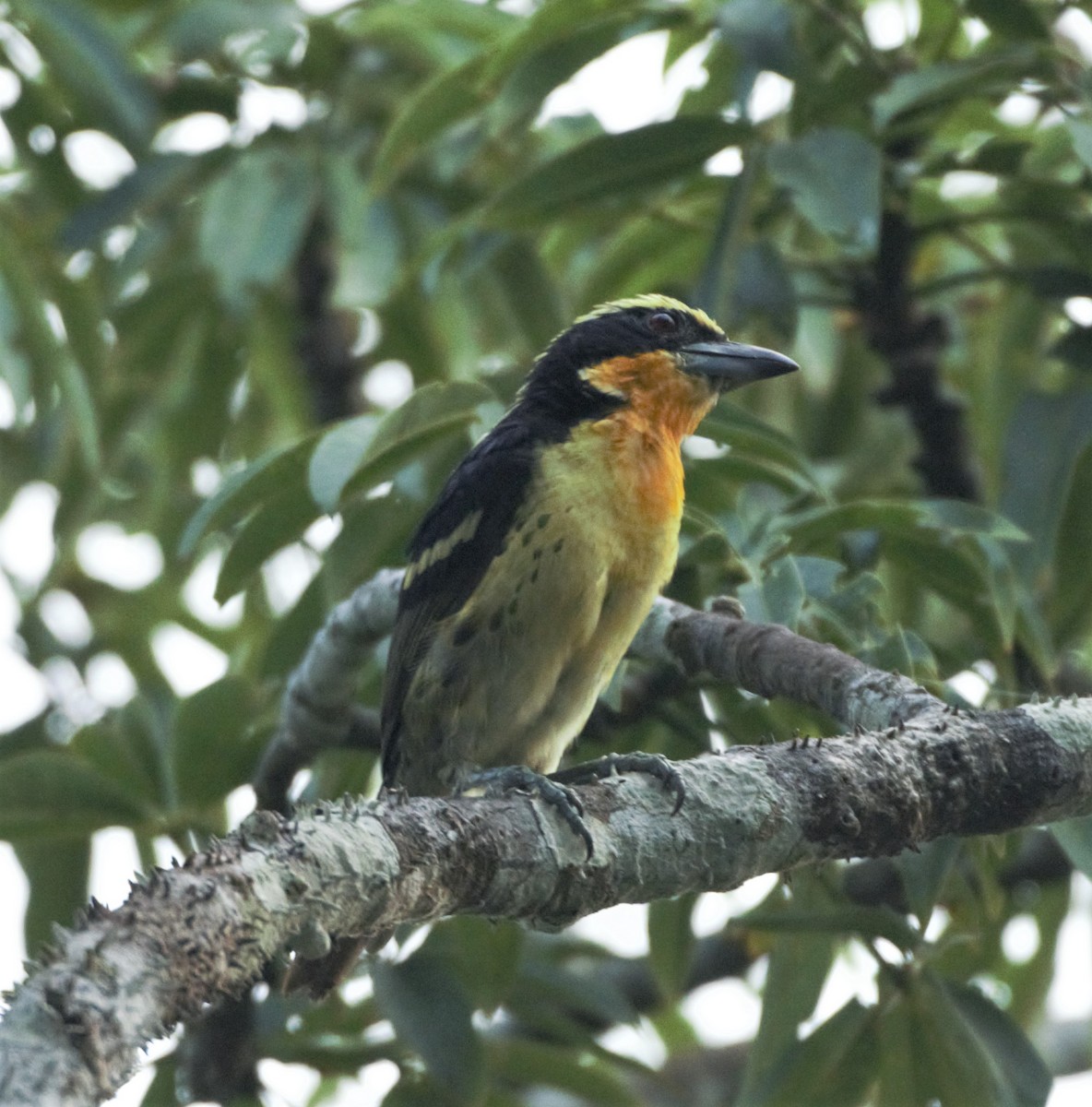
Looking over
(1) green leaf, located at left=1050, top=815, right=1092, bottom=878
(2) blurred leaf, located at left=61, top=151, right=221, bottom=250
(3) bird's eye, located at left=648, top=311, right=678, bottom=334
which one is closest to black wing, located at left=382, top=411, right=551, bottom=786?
(3) bird's eye, located at left=648, top=311, right=678, bottom=334

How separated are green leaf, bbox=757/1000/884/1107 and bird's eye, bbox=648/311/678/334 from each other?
1.86 m

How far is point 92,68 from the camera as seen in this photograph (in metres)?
4.85

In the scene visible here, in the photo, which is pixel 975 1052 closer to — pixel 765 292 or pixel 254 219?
pixel 765 292

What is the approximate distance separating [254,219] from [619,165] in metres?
1.27

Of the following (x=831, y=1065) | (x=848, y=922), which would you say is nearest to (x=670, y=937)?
(x=831, y=1065)

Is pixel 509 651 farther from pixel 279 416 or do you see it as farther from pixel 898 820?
pixel 279 416

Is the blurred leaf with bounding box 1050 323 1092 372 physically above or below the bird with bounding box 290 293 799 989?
below

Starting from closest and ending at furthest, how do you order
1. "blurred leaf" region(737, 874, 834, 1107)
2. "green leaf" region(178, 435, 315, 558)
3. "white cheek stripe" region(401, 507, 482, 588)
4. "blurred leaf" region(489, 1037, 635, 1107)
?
"green leaf" region(178, 435, 315, 558), "blurred leaf" region(737, 874, 834, 1107), "white cheek stripe" region(401, 507, 482, 588), "blurred leaf" region(489, 1037, 635, 1107)

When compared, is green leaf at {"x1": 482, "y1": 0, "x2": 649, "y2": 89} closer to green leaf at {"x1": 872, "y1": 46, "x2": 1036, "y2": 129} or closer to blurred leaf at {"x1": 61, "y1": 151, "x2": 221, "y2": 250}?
green leaf at {"x1": 872, "y1": 46, "x2": 1036, "y2": 129}

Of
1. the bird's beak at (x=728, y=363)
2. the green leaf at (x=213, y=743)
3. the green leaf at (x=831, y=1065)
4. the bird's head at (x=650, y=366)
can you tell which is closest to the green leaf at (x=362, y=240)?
the bird's head at (x=650, y=366)

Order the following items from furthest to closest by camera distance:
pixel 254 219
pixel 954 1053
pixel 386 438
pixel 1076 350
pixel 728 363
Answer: pixel 254 219 < pixel 1076 350 < pixel 728 363 < pixel 386 438 < pixel 954 1053

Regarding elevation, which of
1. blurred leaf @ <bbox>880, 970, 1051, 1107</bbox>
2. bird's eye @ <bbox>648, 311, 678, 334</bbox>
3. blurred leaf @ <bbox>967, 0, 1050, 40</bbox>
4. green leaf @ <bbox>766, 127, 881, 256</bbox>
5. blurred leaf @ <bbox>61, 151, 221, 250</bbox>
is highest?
blurred leaf @ <bbox>967, 0, 1050, 40</bbox>

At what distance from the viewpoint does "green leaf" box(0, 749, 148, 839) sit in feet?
13.2

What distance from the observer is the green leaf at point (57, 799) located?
4.03m
